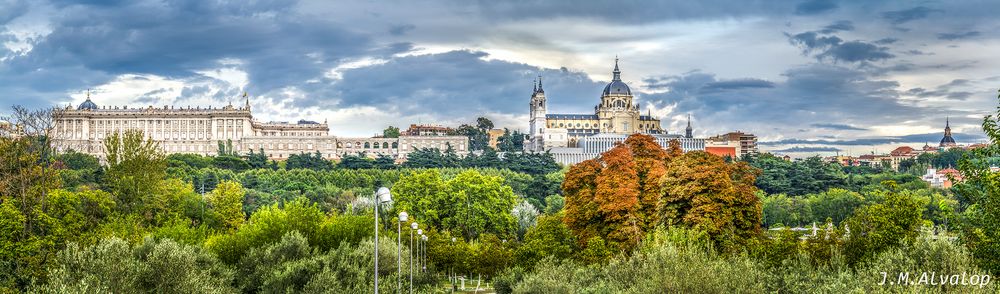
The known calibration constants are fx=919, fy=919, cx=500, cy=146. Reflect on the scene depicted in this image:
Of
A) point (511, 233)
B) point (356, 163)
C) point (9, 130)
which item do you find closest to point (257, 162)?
point (356, 163)

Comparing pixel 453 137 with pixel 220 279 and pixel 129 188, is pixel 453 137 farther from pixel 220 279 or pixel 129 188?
pixel 220 279


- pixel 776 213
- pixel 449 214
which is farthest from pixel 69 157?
pixel 776 213

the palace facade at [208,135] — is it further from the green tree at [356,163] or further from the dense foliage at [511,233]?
the dense foliage at [511,233]

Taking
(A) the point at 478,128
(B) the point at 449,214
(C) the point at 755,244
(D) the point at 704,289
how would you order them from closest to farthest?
(D) the point at 704,289 → (C) the point at 755,244 → (B) the point at 449,214 → (A) the point at 478,128

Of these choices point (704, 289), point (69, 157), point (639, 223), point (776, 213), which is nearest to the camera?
point (704, 289)

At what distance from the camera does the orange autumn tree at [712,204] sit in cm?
3272

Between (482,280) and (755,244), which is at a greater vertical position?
(755,244)

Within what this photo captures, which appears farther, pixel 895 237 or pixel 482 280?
pixel 482 280

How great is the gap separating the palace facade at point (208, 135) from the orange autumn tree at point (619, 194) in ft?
403

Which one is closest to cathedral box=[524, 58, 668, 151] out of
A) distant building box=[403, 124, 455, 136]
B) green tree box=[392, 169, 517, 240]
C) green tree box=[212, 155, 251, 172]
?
distant building box=[403, 124, 455, 136]

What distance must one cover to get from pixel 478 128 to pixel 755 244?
156 metres

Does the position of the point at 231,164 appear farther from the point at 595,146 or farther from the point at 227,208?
the point at 595,146

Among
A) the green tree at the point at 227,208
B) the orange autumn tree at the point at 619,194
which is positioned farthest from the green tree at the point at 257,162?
the orange autumn tree at the point at 619,194

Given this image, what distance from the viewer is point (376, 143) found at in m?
170
